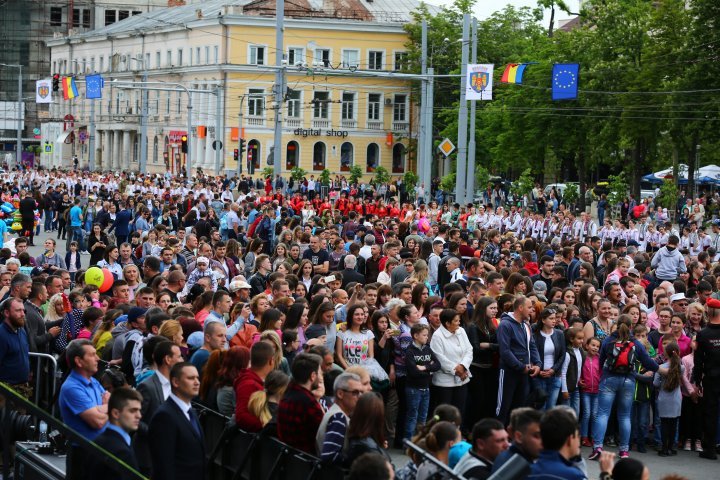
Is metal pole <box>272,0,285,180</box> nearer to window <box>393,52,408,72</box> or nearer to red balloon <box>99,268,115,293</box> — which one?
red balloon <box>99,268,115,293</box>

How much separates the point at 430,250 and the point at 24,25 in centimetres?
10957

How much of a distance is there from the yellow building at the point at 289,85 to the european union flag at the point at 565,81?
138 ft

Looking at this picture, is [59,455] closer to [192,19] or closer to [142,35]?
[192,19]

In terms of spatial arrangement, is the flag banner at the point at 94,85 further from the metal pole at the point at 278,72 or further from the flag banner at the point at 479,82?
the flag banner at the point at 479,82

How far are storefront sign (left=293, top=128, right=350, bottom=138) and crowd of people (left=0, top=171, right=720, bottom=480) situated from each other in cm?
6564

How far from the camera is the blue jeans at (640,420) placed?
49.6 feet

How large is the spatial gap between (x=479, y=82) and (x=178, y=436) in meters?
35.5

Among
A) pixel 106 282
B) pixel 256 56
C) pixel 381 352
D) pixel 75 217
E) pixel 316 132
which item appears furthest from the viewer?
pixel 316 132

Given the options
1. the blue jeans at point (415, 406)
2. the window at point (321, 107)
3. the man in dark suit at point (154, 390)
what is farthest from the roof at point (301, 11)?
the man in dark suit at point (154, 390)

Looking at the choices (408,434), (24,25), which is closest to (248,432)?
(408,434)

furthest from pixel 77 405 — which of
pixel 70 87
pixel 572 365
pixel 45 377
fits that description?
pixel 70 87

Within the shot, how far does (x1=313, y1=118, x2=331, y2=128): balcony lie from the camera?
9256 cm

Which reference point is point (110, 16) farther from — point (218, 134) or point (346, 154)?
point (218, 134)

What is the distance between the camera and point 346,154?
94062mm
